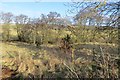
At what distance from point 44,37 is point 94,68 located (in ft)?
24.7

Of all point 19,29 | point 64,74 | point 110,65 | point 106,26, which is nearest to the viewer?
point 110,65

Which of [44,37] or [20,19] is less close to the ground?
[20,19]

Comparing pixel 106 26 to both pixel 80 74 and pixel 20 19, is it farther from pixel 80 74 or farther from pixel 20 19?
pixel 20 19

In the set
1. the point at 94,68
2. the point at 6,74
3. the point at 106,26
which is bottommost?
the point at 6,74

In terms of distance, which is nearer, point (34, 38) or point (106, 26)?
point (106, 26)

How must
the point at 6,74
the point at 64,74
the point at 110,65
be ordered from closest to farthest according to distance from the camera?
the point at 110,65, the point at 64,74, the point at 6,74

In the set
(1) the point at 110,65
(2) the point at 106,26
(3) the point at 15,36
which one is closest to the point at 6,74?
(2) the point at 106,26

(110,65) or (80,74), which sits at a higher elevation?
(110,65)

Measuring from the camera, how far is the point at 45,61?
7992 millimetres

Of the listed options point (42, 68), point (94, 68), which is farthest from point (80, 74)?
point (42, 68)

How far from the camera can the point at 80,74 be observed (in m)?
5.55

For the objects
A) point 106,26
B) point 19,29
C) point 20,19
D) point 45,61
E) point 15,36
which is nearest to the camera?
point 106,26

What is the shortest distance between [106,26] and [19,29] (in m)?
8.52

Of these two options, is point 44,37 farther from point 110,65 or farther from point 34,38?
point 110,65
